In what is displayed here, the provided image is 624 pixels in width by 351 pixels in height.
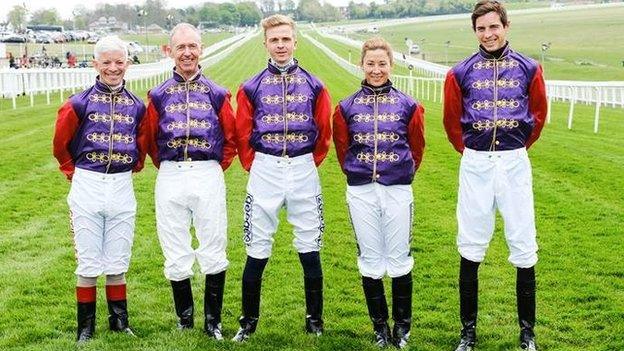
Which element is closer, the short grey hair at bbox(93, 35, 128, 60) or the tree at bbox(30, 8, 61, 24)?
the short grey hair at bbox(93, 35, 128, 60)

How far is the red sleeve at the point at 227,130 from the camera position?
17.1ft

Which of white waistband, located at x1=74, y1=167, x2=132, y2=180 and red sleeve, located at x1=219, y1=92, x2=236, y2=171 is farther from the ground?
red sleeve, located at x1=219, y1=92, x2=236, y2=171

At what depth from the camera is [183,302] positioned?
5.35m

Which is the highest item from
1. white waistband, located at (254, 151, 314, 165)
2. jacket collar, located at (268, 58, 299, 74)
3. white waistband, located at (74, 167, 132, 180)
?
jacket collar, located at (268, 58, 299, 74)

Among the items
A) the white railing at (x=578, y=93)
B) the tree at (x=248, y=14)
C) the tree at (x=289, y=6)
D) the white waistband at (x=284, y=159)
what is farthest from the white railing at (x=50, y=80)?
the tree at (x=289, y=6)

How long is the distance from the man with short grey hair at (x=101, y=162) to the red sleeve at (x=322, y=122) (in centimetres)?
120

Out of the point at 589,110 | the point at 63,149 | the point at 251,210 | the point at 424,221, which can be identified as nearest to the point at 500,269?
the point at 424,221

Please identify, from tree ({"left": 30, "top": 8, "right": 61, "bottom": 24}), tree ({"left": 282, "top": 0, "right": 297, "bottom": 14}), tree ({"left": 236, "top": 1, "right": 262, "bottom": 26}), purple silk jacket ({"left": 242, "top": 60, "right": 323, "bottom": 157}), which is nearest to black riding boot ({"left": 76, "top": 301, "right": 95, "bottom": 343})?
purple silk jacket ({"left": 242, "top": 60, "right": 323, "bottom": 157})

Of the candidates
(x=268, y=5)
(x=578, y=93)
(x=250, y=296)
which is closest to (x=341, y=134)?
(x=250, y=296)

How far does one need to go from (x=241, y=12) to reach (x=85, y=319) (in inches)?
6350

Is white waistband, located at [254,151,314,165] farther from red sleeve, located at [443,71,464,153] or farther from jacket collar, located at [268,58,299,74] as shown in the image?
red sleeve, located at [443,71,464,153]

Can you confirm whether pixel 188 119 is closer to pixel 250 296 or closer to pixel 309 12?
pixel 250 296

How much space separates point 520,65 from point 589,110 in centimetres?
1866

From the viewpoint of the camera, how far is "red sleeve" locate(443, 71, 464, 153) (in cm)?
500
